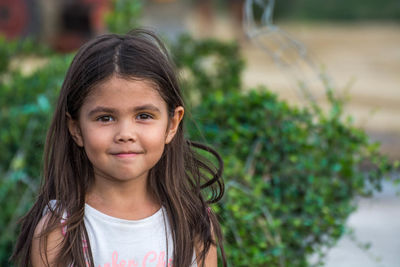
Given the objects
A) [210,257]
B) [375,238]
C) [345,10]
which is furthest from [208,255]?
[345,10]

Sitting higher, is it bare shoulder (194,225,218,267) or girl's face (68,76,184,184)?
girl's face (68,76,184,184)

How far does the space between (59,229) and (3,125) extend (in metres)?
1.71

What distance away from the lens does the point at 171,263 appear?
184 cm

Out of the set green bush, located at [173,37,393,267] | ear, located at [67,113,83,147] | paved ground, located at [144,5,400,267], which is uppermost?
ear, located at [67,113,83,147]

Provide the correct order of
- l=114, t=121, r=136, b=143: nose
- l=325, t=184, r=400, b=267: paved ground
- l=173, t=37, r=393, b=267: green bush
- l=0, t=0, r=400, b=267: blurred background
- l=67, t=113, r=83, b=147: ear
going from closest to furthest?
l=114, t=121, r=136, b=143: nose
l=67, t=113, r=83, b=147: ear
l=173, t=37, r=393, b=267: green bush
l=0, t=0, r=400, b=267: blurred background
l=325, t=184, r=400, b=267: paved ground

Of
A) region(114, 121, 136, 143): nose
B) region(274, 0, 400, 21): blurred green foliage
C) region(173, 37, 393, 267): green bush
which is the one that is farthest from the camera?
region(274, 0, 400, 21): blurred green foliage

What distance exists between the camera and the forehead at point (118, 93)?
1.70 metres

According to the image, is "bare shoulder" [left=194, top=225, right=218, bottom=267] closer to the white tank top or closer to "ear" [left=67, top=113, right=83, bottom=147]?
the white tank top

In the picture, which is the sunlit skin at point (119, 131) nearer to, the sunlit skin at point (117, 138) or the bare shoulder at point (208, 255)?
the sunlit skin at point (117, 138)

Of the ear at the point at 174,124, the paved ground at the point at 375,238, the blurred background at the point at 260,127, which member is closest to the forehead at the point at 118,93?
the ear at the point at 174,124

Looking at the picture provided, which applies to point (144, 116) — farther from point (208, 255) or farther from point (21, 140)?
point (21, 140)

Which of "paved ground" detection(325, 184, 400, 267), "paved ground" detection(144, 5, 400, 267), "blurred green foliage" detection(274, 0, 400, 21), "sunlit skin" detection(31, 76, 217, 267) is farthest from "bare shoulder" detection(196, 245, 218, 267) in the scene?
"blurred green foliage" detection(274, 0, 400, 21)

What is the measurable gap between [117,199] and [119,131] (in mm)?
244

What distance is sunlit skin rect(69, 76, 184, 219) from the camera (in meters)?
1.69
